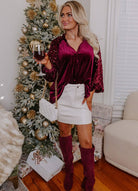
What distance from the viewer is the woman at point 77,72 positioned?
5.04 feet

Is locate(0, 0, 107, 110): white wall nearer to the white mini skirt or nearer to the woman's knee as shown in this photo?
the woman's knee

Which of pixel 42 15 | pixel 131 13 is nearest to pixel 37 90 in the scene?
pixel 42 15

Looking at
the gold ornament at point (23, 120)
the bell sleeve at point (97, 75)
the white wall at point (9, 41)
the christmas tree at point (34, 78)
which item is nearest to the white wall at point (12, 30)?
the white wall at point (9, 41)

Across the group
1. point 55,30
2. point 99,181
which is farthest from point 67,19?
point 99,181

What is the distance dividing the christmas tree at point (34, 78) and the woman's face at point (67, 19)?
476 mm

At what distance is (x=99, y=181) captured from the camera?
75.7 inches

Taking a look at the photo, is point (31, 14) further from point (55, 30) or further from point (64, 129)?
point (64, 129)

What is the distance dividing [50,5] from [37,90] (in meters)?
0.96

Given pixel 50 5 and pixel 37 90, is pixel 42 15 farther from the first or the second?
pixel 37 90

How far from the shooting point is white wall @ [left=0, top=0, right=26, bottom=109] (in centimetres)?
224

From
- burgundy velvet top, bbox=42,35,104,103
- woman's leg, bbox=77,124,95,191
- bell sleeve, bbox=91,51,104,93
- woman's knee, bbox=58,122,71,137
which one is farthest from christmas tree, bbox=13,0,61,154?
bell sleeve, bbox=91,51,104,93

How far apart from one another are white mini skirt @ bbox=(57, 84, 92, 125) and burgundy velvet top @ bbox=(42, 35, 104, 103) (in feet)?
0.15

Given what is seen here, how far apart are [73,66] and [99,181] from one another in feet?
4.18

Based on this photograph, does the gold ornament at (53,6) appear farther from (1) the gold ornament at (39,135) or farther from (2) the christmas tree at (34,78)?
(1) the gold ornament at (39,135)
